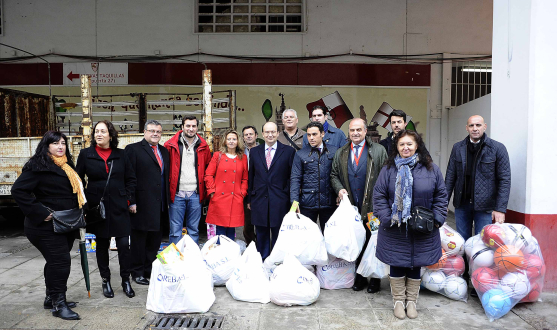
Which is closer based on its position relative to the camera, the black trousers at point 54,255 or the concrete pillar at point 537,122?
the black trousers at point 54,255

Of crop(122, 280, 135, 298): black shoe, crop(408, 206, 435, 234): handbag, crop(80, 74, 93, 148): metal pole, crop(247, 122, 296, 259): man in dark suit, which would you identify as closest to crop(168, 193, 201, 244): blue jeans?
crop(247, 122, 296, 259): man in dark suit

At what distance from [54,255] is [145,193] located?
1066 mm

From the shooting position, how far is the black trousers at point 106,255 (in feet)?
13.2

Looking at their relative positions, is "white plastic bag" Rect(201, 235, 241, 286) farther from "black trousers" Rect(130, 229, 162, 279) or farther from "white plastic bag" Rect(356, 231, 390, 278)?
"white plastic bag" Rect(356, 231, 390, 278)

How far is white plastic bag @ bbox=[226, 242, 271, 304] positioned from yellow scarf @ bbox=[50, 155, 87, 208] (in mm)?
1555

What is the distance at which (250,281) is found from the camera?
153 inches

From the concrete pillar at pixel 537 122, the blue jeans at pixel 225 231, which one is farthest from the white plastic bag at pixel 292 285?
the concrete pillar at pixel 537 122

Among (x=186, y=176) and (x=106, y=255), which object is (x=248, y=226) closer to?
(x=186, y=176)

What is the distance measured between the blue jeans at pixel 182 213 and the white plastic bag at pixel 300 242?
1232 millimetres

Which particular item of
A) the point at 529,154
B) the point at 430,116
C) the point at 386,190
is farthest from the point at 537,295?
the point at 430,116

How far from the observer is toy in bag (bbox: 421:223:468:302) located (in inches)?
155

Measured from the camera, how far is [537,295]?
149 inches

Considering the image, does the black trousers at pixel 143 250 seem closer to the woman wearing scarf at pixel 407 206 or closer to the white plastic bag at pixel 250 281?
the white plastic bag at pixel 250 281

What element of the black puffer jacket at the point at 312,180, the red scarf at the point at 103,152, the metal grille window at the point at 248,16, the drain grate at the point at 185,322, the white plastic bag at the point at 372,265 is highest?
the metal grille window at the point at 248,16
